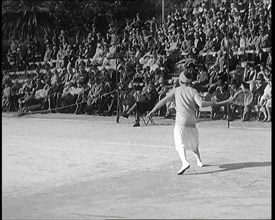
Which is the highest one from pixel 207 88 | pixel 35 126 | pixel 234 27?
pixel 234 27

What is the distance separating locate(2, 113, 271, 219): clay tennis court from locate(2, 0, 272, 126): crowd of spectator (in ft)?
7.77

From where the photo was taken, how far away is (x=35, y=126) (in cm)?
1839

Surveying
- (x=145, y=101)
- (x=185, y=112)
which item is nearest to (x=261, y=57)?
(x=145, y=101)

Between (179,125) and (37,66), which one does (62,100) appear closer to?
(37,66)

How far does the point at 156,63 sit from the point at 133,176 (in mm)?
13174

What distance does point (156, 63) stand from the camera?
21.5 meters

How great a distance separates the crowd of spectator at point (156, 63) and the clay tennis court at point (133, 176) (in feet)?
7.77

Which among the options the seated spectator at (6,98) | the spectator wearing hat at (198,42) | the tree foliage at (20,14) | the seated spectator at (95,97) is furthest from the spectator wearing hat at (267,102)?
the seated spectator at (6,98)

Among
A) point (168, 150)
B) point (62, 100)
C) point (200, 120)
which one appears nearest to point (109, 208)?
point (168, 150)

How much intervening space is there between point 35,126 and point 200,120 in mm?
5202

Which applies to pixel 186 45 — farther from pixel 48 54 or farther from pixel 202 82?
pixel 48 54

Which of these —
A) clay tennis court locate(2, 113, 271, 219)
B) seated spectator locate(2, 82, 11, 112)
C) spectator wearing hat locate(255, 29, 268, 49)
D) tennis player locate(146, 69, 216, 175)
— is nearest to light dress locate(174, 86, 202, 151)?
tennis player locate(146, 69, 216, 175)

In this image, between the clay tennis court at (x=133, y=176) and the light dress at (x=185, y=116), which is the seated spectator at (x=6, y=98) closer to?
the clay tennis court at (x=133, y=176)

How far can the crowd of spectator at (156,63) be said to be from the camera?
1798 cm
